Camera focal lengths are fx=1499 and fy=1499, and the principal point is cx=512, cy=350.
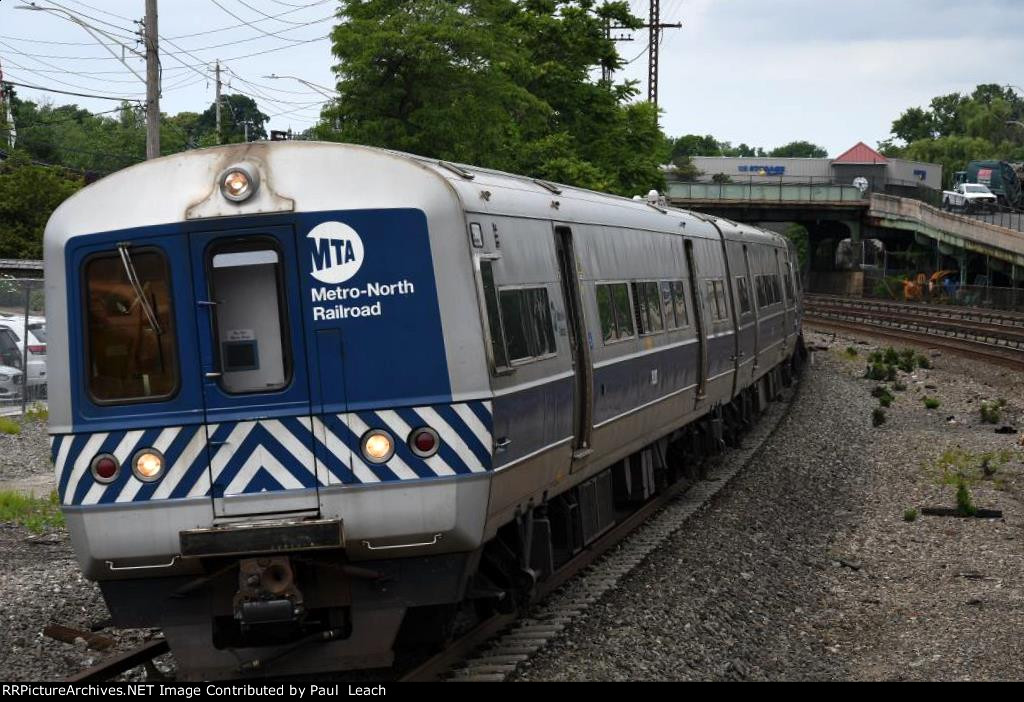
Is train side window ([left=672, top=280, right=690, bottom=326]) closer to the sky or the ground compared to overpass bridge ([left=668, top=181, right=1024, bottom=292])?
closer to the ground

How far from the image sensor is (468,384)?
25.5 feet

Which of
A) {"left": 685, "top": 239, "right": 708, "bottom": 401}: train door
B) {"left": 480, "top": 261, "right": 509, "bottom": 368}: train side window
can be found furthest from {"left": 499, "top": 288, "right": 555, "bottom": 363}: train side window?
{"left": 685, "top": 239, "right": 708, "bottom": 401}: train door

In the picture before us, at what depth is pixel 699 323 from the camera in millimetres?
15773

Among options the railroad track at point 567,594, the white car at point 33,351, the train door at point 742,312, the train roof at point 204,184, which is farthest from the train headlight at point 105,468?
the white car at point 33,351

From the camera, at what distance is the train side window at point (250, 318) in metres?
7.76

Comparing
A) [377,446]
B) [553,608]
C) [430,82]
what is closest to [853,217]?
[430,82]

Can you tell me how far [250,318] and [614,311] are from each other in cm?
451

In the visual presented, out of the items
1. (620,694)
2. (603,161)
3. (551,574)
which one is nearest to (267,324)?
(620,694)

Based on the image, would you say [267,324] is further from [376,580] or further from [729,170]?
[729,170]

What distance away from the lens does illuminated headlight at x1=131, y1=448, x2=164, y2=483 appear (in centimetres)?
766

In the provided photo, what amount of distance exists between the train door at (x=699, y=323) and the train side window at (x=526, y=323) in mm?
6177

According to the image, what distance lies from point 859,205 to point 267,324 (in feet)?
231

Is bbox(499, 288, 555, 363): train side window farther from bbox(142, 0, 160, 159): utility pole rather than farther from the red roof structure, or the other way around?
the red roof structure

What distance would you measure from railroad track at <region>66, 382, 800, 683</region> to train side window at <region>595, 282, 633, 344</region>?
1780 millimetres
